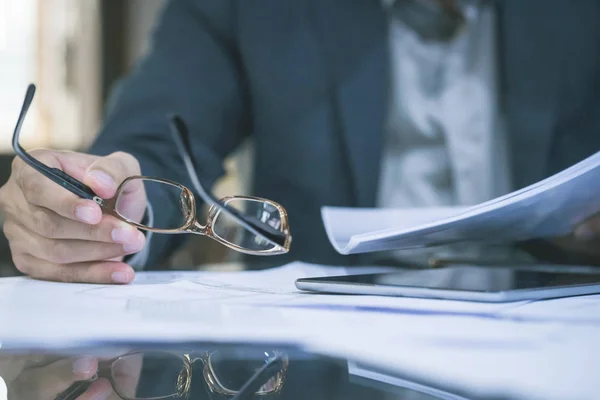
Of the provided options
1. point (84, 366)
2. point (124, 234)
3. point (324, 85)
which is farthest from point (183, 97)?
point (84, 366)

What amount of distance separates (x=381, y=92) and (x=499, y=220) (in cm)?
54

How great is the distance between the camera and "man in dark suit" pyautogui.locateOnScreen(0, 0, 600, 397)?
936 millimetres

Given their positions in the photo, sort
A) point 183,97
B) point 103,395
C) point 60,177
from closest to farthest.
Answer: point 103,395, point 60,177, point 183,97

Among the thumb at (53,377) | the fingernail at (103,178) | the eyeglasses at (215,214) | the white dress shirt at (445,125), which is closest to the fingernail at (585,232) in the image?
the white dress shirt at (445,125)

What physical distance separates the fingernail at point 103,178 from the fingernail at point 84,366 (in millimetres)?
238

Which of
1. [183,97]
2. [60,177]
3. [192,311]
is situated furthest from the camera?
[183,97]

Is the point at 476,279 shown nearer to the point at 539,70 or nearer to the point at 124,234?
the point at 124,234

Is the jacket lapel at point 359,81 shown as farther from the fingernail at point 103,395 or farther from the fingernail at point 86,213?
the fingernail at point 103,395

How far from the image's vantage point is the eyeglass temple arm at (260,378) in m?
0.19

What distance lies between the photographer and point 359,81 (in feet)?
3.11

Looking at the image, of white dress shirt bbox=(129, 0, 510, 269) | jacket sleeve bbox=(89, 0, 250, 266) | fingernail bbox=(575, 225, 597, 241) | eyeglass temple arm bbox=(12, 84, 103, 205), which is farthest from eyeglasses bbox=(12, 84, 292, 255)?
white dress shirt bbox=(129, 0, 510, 269)

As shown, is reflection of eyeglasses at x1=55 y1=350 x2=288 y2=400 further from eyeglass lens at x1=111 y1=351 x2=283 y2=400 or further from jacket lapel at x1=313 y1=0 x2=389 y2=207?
jacket lapel at x1=313 y1=0 x2=389 y2=207

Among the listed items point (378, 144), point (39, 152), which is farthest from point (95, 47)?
point (39, 152)

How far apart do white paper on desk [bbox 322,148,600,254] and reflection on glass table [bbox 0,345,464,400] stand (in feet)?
0.53
